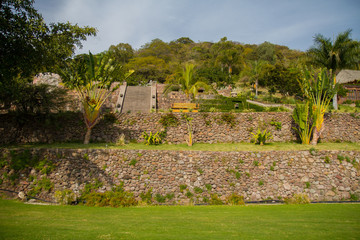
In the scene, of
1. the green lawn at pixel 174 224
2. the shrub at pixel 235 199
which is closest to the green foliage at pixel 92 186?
the green lawn at pixel 174 224

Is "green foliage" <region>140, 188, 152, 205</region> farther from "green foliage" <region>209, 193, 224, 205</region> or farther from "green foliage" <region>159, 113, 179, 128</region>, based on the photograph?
"green foliage" <region>159, 113, 179, 128</region>

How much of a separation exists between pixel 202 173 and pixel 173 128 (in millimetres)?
4860

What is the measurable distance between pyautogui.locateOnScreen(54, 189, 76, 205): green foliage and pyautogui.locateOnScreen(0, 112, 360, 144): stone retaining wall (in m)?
5.27

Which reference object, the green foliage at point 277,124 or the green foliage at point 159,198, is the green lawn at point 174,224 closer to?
the green foliage at point 159,198

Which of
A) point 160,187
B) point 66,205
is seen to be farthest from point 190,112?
point 66,205

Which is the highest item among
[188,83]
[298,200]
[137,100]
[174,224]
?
[188,83]

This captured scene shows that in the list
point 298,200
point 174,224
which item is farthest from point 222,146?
point 174,224

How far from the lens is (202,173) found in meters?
13.7

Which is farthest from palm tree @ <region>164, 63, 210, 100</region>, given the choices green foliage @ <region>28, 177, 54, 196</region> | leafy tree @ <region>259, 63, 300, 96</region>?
green foliage @ <region>28, 177, 54, 196</region>

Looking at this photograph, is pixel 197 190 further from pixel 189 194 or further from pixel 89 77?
pixel 89 77

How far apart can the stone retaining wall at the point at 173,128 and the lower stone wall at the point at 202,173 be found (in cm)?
294

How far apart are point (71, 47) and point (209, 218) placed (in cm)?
1182

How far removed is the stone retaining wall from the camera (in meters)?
Answer: 15.9

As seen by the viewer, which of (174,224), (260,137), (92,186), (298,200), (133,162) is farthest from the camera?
(260,137)
